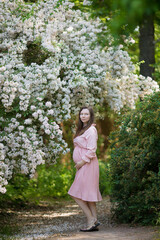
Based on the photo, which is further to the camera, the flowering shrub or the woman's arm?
the flowering shrub

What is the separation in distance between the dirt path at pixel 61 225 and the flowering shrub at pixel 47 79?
958mm

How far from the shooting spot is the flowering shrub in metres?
6.12

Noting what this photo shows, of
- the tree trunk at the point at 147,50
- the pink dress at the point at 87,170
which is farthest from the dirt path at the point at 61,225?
the tree trunk at the point at 147,50

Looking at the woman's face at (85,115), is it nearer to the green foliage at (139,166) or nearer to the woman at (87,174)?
the woman at (87,174)

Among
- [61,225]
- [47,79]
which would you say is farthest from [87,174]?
[47,79]

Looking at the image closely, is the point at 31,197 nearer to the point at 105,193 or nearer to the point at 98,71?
the point at 105,193

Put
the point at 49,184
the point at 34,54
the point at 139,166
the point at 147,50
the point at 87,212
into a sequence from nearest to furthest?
the point at 139,166 < the point at 87,212 < the point at 34,54 < the point at 147,50 < the point at 49,184

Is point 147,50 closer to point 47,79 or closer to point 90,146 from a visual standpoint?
point 47,79

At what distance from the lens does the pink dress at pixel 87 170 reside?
5.95 meters

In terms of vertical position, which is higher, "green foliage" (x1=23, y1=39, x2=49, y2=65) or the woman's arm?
"green foliage" (x1=23, y1=39, x2=49, y2=65)

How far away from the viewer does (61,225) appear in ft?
22.8

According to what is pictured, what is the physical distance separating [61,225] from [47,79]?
2562 millimetres

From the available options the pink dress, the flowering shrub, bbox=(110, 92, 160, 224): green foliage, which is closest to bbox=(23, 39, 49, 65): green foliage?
the flowering shrub

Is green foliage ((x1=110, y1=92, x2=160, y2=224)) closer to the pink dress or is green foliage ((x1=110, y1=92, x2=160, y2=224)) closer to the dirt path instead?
the dirt path
